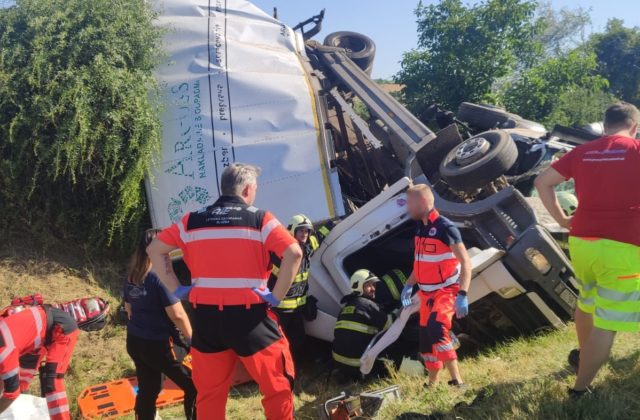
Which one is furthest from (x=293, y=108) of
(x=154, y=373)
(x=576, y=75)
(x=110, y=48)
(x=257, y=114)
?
(x=576, y=75)

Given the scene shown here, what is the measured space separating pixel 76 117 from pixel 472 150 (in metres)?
3.52

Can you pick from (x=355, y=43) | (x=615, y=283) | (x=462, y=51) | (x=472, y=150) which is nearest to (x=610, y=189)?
(x=615, y=283)

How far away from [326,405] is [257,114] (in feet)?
10.2

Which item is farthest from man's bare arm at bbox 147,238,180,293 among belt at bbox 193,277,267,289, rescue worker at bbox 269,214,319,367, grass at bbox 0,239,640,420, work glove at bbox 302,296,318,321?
work glove at bbox 302,296,318,321

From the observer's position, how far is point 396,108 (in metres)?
5.80

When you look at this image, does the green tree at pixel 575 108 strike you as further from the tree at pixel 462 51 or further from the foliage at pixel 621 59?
the foliage at pixel 621 59

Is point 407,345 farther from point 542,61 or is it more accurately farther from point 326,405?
point 542,61

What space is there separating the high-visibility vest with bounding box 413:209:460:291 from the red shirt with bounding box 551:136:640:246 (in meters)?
0.93

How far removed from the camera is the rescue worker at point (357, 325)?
4.40 metres

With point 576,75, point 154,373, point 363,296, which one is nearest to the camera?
point 154,373

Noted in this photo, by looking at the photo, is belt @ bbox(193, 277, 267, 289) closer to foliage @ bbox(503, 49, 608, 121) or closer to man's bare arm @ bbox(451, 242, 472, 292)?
man's bare arm @ bbox(451, 242, 472, 292)

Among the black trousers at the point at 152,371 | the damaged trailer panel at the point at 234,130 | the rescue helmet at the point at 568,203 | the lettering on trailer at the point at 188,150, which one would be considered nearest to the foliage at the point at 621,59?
the rescue helmet at the point at 568,203

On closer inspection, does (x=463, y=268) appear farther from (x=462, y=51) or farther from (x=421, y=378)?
(x=462, y=51)

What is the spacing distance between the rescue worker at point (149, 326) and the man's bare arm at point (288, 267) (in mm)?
961
